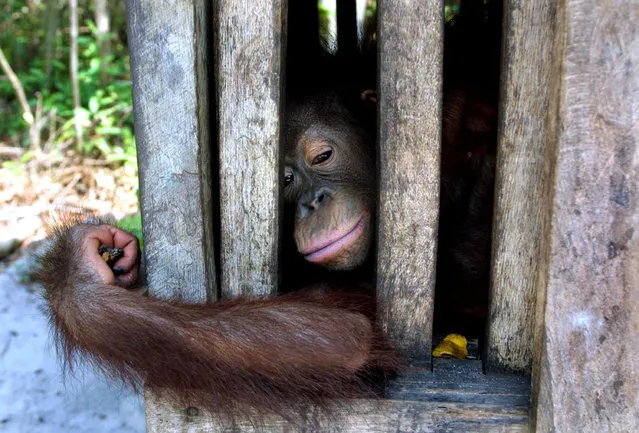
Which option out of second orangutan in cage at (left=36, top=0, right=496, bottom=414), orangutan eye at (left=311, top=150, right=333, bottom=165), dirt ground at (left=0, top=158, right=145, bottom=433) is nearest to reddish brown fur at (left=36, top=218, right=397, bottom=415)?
second orangutan in cage at (left=36, top=0, right=496, bottom=414)

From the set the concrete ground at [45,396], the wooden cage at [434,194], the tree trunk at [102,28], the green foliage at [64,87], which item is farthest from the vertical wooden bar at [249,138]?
the tree trunk at [102,28]

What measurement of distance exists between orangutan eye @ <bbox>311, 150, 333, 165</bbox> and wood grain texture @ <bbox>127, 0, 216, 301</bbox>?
65 centimetres

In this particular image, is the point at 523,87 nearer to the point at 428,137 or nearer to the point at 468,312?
the point at 428,137

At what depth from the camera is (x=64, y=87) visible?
680cm

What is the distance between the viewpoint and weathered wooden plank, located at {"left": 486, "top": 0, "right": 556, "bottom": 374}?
5.12 feet

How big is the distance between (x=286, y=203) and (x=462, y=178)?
23.9 inches

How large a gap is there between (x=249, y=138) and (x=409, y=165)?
Result: 1.25 ft

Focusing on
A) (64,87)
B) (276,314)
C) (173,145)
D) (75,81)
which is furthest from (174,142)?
(64,87)

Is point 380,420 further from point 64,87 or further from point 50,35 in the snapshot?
point 50,35

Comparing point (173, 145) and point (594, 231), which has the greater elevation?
point (173, 145)

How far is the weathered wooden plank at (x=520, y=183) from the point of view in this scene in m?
1.56

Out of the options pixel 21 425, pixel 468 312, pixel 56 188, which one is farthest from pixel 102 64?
pixel 468 312

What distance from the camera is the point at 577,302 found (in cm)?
148

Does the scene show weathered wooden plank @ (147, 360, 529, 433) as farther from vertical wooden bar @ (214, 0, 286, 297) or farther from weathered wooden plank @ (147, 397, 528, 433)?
vertical wooden bar @ (214, 0, 286, 297)
